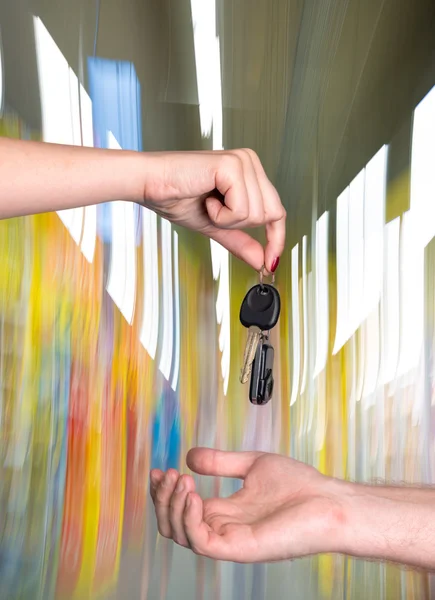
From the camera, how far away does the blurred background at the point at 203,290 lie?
1.07m

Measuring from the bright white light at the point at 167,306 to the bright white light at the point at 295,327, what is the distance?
0.76ft

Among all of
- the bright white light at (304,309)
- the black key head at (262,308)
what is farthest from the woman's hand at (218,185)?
the bright white light at (304,309)

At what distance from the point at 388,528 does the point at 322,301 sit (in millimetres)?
563

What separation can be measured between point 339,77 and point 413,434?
68 cm

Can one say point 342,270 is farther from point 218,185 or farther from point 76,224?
point 218,185

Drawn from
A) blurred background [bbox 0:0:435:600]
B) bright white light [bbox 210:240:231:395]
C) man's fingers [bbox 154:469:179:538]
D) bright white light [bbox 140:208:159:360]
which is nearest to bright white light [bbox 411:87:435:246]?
blurred background [bbox 0:0:435:600]

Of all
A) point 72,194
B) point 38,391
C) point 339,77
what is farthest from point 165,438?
point 339,77

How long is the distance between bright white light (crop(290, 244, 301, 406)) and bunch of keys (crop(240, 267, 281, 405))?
0.44 metres

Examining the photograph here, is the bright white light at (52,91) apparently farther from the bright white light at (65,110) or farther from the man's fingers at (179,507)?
the man's fingers at (179,507)

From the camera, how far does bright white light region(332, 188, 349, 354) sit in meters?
1.21

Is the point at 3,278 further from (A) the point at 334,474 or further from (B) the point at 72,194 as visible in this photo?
(A) the point at 334,474

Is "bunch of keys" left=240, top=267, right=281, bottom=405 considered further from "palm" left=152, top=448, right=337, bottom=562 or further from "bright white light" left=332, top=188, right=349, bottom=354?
"bright white light" left=332, top=188, right=349, bottom=354

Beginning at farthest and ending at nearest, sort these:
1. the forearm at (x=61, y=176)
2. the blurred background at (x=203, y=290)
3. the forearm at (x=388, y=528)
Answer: the blurred background at (x=203, y=290) < the forearm at (x=388, y=528) < the forearm at (x=61, y=176)

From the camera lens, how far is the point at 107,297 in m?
1.12
